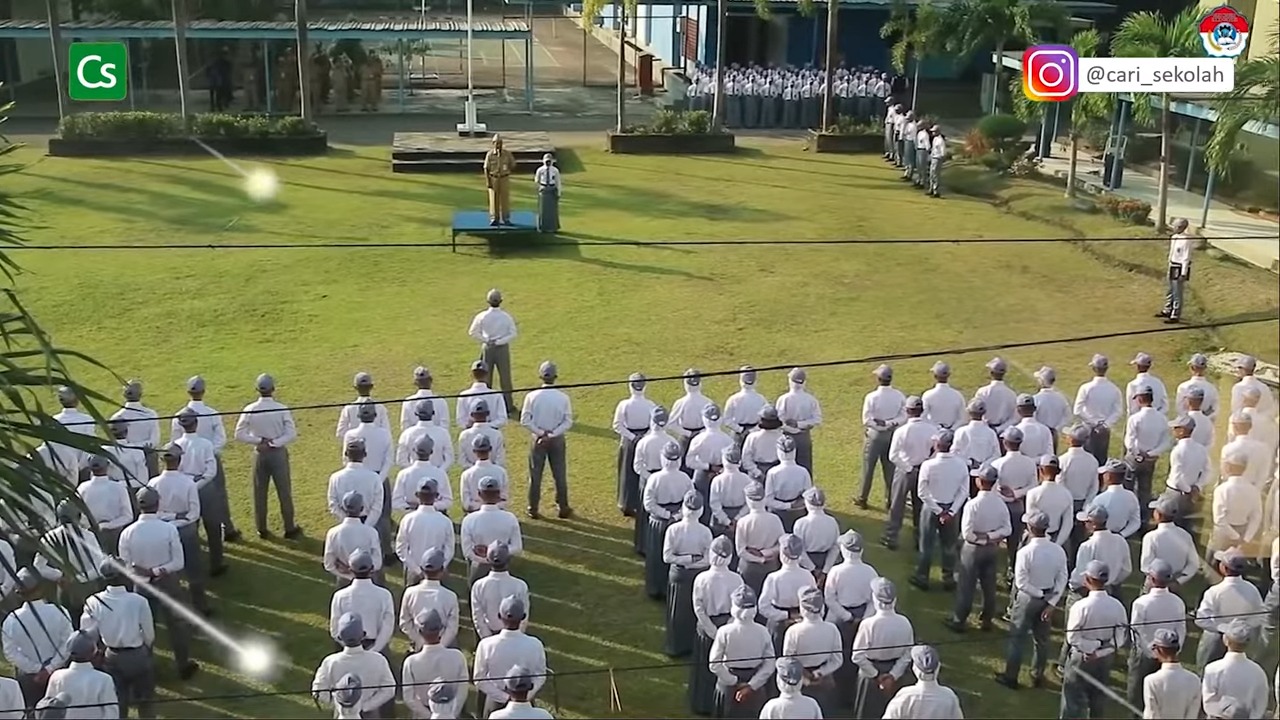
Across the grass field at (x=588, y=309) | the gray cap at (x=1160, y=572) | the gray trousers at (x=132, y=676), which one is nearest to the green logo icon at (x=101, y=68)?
the grass field at (x=588, y=309)

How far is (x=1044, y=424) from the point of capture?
1057 cm

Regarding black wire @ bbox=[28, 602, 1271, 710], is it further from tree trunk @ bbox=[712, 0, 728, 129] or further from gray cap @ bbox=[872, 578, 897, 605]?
tree trunk @ bbox=[712, 0, 728, 129]

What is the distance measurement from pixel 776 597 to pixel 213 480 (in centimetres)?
448

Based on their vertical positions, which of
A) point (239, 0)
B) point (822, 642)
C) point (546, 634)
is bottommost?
point (546, 634)

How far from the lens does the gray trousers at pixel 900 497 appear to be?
394 inches

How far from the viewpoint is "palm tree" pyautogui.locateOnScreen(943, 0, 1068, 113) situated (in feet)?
82.5

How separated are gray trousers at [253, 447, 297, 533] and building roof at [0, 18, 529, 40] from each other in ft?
67.8

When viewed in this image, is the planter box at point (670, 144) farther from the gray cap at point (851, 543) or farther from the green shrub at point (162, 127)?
the gray cap at point (851, 543)

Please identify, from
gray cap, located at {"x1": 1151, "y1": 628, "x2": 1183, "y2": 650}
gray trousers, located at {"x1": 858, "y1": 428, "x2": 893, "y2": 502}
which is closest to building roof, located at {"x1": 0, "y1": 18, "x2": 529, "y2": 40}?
gray trousers, located at {"x1": 858, "y1": 428, "x2": 893, "y2": 502}

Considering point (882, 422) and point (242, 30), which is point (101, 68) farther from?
point (882, 422)

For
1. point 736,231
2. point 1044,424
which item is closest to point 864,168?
point 736,231

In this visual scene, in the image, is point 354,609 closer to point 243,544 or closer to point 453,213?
point 243,544

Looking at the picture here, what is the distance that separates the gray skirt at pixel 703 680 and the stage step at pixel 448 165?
56.3 ft

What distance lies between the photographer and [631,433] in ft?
34.6
